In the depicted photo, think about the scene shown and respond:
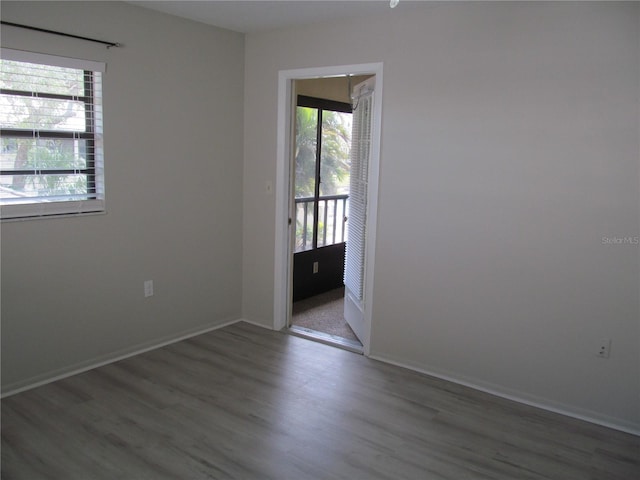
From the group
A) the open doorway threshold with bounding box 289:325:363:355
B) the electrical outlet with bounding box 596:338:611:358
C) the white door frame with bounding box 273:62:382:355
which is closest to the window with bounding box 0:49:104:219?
the white door frame with bounding box 273:62:382:355

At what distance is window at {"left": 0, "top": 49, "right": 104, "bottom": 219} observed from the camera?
2797mm

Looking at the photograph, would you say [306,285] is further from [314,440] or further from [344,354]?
[314,440]

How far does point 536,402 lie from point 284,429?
1.58 meters

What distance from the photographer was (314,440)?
103 inches

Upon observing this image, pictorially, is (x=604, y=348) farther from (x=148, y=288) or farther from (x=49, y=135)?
(x=49, y=135)

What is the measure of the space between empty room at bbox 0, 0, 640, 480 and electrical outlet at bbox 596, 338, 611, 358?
0.4 inches

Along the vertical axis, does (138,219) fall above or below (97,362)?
above

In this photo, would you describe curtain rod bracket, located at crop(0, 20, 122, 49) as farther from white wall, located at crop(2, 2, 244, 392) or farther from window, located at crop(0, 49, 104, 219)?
window, located at crop(0, 49, 104, 219)

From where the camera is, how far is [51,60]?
9.49 ft

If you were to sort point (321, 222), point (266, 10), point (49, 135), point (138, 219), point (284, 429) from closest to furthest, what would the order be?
point (284, 429), point (49, 135), point (266, 10), point (138, 219), point (321, 222)

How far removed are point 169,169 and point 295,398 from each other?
187 cm

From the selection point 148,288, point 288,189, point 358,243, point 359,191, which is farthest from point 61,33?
point 358,243

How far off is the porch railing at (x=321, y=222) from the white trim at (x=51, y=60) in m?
2.26

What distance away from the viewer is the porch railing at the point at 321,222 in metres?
5.03
